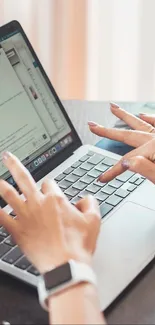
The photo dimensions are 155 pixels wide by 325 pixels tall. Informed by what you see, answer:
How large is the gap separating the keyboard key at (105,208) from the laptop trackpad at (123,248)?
0.01 m

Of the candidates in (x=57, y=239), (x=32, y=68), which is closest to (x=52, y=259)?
(x=57, y=239)

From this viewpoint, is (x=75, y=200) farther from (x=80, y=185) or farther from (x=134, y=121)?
(x=134, y=121)

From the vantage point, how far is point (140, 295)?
0.79 m

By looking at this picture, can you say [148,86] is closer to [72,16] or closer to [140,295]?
[72,16]

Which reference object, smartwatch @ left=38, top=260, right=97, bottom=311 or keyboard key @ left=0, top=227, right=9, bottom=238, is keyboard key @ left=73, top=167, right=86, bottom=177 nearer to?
keyboard key @ left=0, top=227, right=9, bottom=238

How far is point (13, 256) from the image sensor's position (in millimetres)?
812

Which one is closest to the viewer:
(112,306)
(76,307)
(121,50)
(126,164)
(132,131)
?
(76,307)

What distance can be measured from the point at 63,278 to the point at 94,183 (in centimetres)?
29

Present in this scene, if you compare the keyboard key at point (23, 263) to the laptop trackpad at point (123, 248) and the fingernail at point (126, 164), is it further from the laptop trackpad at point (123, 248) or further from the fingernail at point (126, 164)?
the fingernail at point (126, 164)

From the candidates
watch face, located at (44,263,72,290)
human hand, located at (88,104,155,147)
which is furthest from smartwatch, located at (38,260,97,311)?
human hand, located at (88,104,155,147)

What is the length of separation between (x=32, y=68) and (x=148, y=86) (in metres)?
0.79

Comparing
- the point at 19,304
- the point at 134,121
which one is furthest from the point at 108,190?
the point at 19,304

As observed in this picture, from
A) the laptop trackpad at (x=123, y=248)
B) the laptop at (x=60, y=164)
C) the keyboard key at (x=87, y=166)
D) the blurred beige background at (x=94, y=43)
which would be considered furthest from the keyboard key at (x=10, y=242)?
the blurred beige background at (x=94, y=43)

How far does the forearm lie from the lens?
2.17 ft
